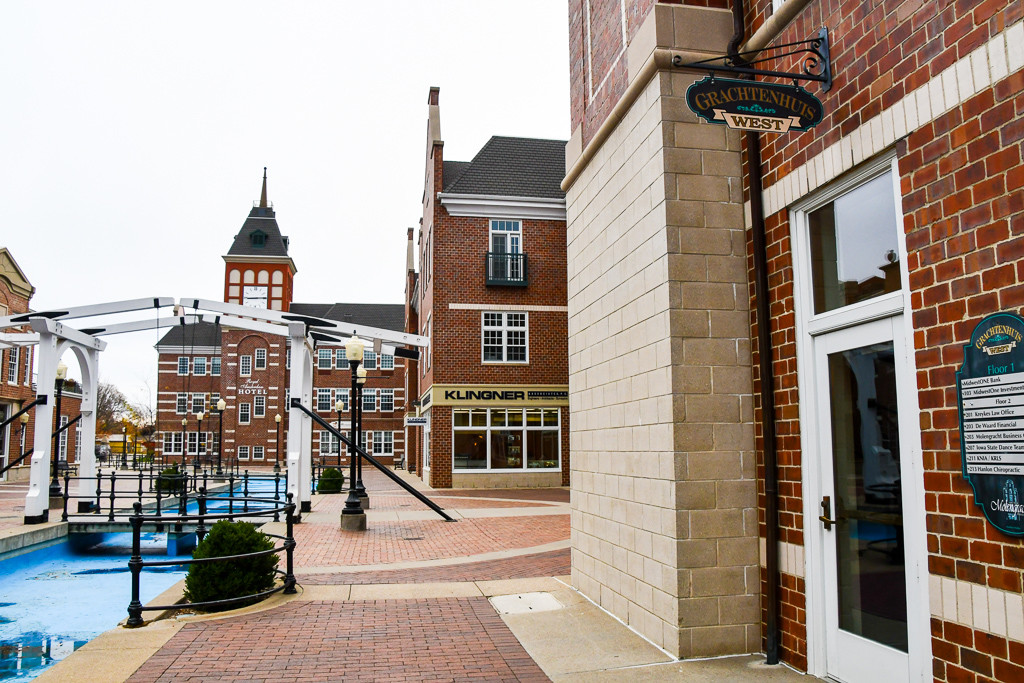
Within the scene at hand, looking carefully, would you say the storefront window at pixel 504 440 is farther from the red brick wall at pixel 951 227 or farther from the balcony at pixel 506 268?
the red brick wall at pixel 951 227

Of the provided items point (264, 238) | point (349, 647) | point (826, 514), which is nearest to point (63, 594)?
point (349, 647)

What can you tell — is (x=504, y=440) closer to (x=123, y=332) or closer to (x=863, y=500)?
(x=123, y=332)

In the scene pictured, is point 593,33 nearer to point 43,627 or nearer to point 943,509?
point 943,509

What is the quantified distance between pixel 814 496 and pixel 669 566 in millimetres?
1212

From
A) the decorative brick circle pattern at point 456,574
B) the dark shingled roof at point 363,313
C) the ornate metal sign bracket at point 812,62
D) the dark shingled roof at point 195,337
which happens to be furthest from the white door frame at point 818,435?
the dark shingled roof at point 195,337

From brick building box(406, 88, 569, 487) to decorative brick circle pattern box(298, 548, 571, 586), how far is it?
1612cm

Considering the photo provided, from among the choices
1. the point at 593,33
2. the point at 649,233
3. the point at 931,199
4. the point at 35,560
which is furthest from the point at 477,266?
the point at 931,199

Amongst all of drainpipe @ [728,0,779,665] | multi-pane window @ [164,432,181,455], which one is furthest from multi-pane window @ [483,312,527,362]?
multi-pane window @ [164,432,181,455]

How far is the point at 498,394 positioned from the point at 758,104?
22.7m

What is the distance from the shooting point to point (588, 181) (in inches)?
321

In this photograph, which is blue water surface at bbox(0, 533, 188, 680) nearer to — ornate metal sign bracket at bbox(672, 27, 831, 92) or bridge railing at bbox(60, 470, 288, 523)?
bridge railing at bbox(60, 470, 288, 523)

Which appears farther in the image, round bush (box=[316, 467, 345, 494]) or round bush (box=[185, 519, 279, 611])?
round bush (box=[316, 467, 345, 494])

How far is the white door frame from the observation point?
413 cm

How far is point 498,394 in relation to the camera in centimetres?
2720
